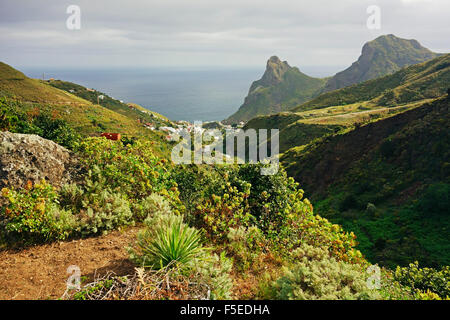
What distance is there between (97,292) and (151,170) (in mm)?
3732

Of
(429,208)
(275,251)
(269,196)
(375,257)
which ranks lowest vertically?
(375,257)

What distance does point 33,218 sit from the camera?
5.25 meters

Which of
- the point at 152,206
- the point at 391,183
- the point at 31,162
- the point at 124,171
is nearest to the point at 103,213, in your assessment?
the point at 152,206

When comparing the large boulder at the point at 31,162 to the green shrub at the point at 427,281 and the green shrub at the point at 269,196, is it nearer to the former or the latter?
the green shrub at the point at 269,196

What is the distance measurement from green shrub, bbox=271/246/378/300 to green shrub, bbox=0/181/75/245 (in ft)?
15.1

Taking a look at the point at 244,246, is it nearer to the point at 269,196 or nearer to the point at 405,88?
the point at 269,196

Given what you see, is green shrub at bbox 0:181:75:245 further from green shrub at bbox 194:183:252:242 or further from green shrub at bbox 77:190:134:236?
green shrub at bbox 194:183:252:242

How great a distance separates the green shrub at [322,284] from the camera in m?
3.52

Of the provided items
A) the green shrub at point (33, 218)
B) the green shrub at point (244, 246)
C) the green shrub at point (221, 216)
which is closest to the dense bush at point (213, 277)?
the green shrub at point (244, 246)

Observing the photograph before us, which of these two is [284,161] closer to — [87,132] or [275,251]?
[87,132]

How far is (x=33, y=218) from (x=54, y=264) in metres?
1.18

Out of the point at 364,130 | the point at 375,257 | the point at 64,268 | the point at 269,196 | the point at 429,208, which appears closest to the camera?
the point at 64,268
